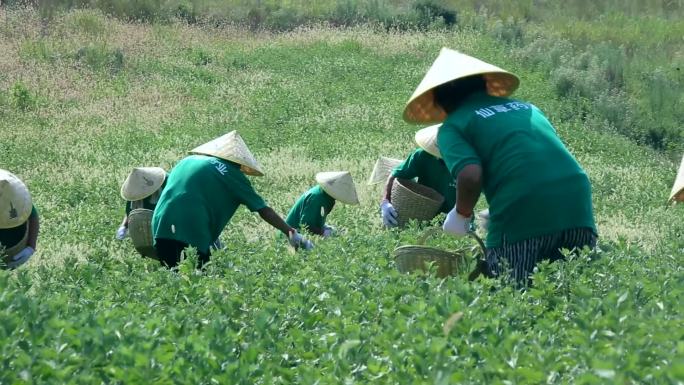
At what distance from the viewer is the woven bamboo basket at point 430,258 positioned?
22.0 ft

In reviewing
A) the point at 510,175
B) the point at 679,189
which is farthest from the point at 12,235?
the point at 679,189

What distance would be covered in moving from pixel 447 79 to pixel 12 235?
3.54 meters

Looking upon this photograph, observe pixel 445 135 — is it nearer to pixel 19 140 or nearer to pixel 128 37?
pixel 19 140

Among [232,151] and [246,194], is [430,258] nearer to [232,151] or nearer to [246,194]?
[246,194]

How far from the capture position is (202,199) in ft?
28.3

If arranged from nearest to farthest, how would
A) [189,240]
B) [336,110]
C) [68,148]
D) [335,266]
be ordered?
[335,266], [189,240], [68,148], [336,110]

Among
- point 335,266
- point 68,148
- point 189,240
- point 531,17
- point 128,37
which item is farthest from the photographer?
point 531,17

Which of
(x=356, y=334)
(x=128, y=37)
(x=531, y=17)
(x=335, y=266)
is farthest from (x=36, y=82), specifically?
(x=356, y=334)

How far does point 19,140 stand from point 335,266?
1436 cm

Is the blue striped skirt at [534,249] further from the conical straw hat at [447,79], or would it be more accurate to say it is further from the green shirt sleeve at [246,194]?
the green shirt sleeve at [246,194]

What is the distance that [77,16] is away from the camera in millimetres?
29547

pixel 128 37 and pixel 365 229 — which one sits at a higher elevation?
pixel 365 229

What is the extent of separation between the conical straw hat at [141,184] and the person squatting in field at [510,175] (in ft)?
12.0

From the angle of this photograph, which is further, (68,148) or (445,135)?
(68,148)
